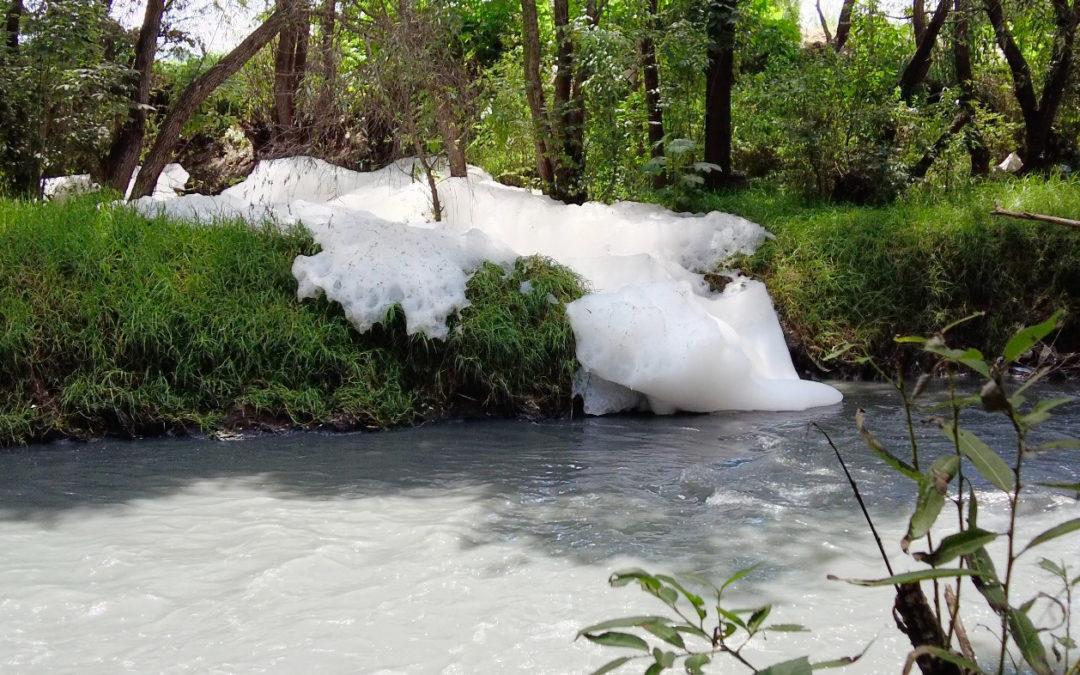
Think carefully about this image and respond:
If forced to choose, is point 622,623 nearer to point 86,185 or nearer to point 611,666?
point 611,666

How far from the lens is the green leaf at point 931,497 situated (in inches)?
43.2

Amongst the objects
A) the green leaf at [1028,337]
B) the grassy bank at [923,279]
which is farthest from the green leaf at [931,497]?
the grassy bank at [923,279]

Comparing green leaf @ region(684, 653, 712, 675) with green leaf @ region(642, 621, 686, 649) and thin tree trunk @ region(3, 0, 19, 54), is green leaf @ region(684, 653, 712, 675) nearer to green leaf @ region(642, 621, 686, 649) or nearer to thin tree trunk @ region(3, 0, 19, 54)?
green leaf @ region(642, 621, 686, 649)

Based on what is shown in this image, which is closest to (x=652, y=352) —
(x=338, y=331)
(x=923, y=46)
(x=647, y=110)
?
(x=338, y=331)

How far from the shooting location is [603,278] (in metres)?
7.14

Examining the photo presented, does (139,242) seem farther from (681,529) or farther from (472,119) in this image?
(681,529)

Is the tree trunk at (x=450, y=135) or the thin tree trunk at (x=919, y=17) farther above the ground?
the thin tree trunk at (x=919, y=17)

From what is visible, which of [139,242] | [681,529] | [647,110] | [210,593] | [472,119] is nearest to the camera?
[210,593]

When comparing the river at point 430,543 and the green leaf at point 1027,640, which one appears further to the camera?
the river at point 430,543

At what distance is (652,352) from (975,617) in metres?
3.37

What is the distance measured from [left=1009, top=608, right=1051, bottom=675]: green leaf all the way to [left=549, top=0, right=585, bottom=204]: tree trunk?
323 inches

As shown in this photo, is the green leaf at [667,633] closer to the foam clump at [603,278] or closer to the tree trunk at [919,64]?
the foam clump at [603,278]

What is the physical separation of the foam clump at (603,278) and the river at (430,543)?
0.62 meters

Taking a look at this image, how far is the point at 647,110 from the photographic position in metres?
9.70
